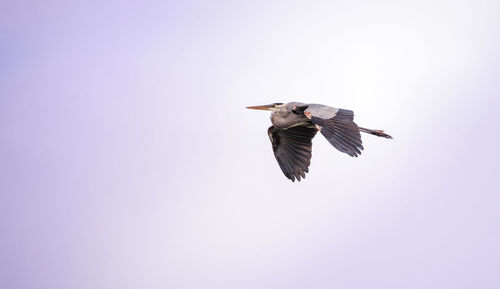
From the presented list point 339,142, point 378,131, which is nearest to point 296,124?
point 378,131

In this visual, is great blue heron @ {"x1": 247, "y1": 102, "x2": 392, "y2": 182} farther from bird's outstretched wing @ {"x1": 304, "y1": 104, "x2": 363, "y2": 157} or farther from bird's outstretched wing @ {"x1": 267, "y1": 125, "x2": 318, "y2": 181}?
bird's outstretched wing @ {"x1": 304, "y1": 104, "x2": 363, "y2": 157}

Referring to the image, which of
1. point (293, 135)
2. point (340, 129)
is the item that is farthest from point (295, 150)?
point (340, 129)

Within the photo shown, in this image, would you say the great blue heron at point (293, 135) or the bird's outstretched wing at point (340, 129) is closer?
the bird's outstretched wing at point (340, 129)

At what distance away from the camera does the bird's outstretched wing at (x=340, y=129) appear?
11.1 metres

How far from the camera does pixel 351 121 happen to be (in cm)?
1176

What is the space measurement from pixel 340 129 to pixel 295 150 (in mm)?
2469

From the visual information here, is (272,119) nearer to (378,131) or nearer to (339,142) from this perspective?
(378,131)

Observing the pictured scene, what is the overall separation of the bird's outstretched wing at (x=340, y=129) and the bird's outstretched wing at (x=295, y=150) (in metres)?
1.63

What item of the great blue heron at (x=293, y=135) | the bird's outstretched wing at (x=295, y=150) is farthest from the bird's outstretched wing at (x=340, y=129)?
the bird's outstretched wing at (x=295, y=150)

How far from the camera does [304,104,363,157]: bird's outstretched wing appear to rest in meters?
11.1

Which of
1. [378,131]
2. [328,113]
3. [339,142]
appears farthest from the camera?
[378,131]

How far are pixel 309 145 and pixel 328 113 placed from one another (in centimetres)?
175

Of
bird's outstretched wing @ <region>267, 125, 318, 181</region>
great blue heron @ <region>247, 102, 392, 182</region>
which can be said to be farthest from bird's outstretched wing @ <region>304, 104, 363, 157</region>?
bird's outstretched wing @ <region>267, 125, 318, 181</region>

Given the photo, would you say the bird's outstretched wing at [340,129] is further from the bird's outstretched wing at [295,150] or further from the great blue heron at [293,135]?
the bird's outstretched wing at [295,150]
